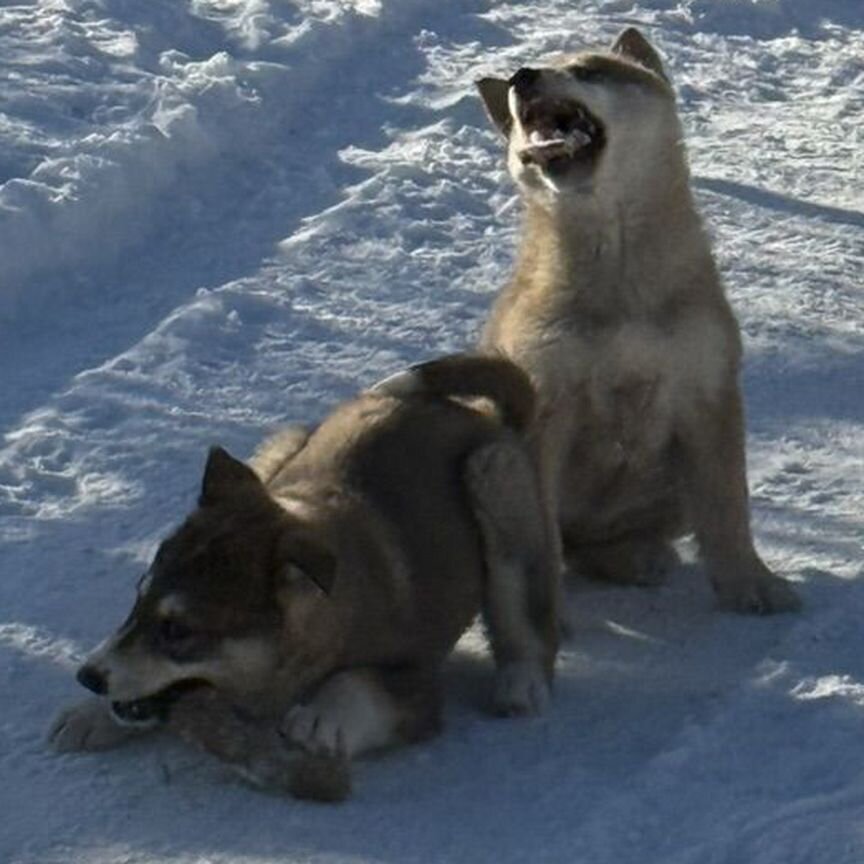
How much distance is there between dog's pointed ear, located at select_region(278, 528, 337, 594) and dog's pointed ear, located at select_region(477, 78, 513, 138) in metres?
1.84

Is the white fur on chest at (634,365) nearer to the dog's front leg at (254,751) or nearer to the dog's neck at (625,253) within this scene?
the dog's neck at (625,253)

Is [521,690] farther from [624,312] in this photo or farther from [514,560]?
[624,312]

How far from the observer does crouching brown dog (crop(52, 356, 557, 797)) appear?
5.47m

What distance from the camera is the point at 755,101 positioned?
11.4 m

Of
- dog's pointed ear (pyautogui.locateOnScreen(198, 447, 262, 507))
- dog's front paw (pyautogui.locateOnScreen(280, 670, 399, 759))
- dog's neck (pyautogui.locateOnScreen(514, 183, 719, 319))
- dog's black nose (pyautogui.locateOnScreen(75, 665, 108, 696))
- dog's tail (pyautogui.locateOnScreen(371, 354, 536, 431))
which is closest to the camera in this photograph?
dog's black nose (pyautogui.locateOnScreen(75, 665, 108, 696))

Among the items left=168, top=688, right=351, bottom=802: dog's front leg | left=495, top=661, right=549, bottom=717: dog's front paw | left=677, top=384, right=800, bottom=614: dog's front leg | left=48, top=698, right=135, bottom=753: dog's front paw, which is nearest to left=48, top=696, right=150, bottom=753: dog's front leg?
left=48, top=698, right=135, bottom=753: dog's front paw

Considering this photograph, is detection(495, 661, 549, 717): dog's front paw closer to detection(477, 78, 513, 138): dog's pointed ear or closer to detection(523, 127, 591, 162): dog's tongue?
detection(523, 127, 591, 162): dog's tongue

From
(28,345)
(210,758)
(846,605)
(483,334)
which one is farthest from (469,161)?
(210,758)

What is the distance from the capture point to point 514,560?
623cm

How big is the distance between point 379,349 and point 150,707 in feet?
9.77

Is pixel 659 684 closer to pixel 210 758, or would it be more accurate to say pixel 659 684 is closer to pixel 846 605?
pixel 846 605

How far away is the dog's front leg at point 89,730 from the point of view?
18.9 ft

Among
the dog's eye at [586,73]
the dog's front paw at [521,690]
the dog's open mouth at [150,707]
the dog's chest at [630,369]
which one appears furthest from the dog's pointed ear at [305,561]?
the dog's eye at [586,73]

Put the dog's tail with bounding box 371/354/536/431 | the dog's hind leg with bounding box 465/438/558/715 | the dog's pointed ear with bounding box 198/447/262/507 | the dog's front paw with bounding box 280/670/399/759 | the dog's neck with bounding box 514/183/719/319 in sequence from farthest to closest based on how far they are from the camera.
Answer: the dog's neck with bounding box 514/183/719/319
the dog's tail with bounding box 371/354/536/431
the dog's hind leg with bounding box 465/438/558/715
the dog's pointed ear with bounding box 198/447/262/507
the dog's front paw with bounding box 280/670/399/759
